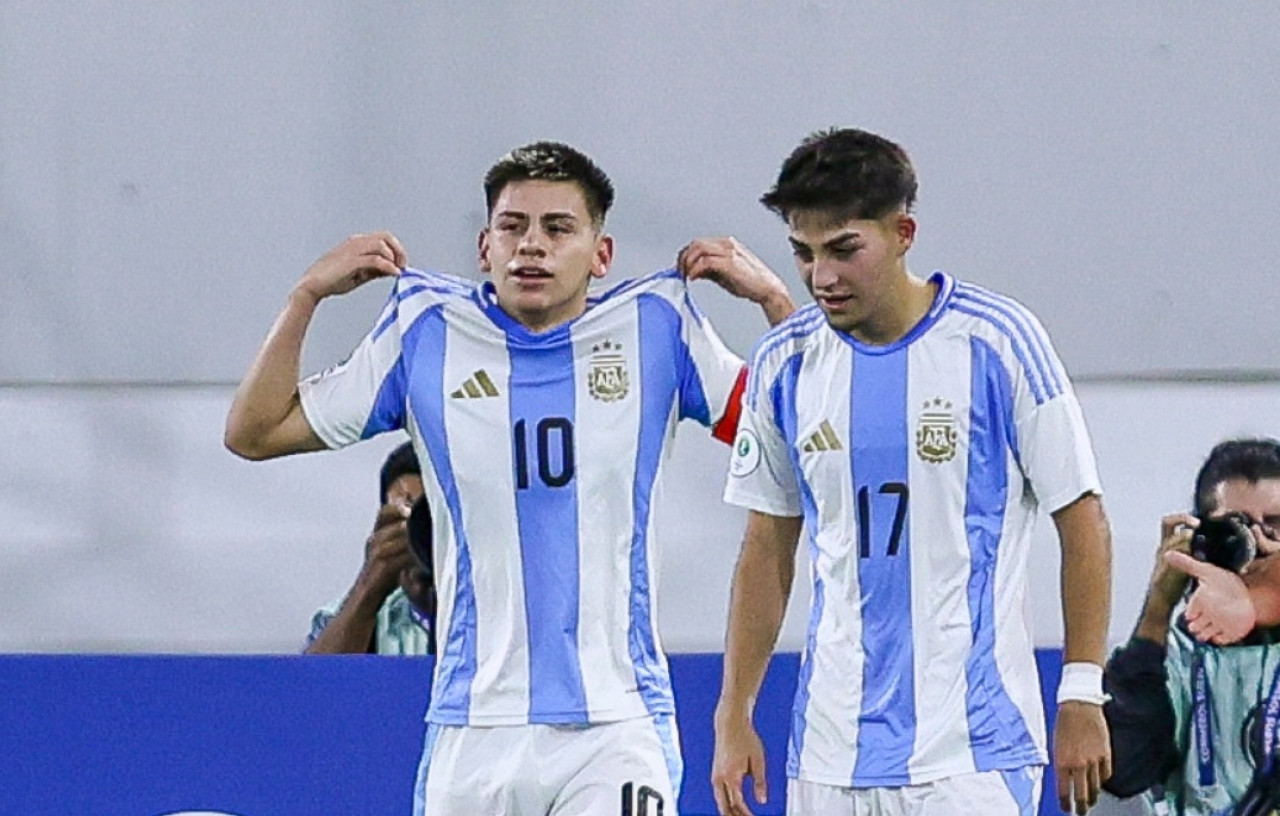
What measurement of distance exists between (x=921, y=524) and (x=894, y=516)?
0.13 ft

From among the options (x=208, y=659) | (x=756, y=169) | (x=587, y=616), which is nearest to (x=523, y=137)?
(x=756, y=169)

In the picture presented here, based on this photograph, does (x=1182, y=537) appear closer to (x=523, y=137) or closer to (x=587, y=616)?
(x=587, y=616)

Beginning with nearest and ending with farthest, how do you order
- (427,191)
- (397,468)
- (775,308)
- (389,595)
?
(775,308), (389,595), (397,468), (427,191)

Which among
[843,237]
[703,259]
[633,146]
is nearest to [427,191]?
[633,146]

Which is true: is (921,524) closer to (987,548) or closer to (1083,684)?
(987,548)

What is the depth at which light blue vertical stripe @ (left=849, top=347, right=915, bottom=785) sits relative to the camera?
11.4 feet

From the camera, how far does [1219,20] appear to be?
5340 mm

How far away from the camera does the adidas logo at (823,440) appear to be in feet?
11.6

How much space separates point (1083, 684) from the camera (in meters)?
3.45

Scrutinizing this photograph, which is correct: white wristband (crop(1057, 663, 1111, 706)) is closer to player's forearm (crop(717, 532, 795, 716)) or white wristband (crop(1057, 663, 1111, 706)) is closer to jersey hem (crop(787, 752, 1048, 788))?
jersey hem (crop(787, 752, 1048, 788))

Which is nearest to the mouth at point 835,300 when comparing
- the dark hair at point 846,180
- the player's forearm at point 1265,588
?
the dark hair at point 846,180

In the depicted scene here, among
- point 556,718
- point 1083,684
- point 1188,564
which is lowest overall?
point 556,718

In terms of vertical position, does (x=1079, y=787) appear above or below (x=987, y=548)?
below

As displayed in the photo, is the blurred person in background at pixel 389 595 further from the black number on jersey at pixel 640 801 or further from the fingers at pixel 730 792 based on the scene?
the fingers at pixel 730 792
